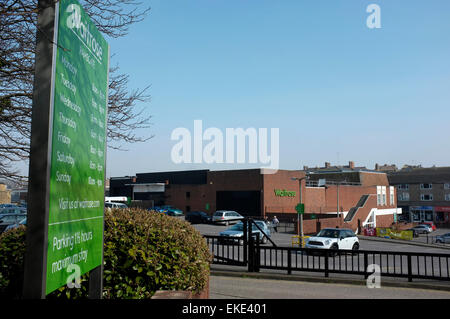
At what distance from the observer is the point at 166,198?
61.0 m

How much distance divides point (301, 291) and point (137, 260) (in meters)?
5.75

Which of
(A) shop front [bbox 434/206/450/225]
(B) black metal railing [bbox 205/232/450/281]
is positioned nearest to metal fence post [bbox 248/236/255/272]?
(B) black metal railing [bbox 205/232/450/281]

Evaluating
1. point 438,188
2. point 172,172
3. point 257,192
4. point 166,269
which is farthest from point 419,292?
point 438,188

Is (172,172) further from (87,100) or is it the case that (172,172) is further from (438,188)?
(438,188)

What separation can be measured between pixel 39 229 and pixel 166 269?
300 cm

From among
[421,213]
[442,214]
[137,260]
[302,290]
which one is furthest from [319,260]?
[421,213]

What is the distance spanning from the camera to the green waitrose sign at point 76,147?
353 centimetres

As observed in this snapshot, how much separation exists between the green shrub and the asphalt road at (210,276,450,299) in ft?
10.7

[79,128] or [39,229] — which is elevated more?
[79,128]

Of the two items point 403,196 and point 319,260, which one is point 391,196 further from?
point 319,260

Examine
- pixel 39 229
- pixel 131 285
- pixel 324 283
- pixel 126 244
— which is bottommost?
pixel 324 283

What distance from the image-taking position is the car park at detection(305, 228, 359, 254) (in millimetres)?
23517

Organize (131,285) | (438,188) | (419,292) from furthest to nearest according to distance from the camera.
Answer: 1. (438,188)
2. (419,292)
3. (131,285)

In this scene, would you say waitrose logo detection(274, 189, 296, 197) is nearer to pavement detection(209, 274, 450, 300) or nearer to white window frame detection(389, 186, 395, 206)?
white window frame detection(389, 186, 395, 206)
